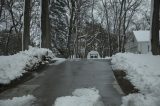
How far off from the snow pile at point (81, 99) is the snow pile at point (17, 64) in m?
2.92

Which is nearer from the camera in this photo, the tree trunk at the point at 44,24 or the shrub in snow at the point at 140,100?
the shrub in snow at the point at 140,100

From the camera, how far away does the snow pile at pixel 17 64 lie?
11398 millimetres

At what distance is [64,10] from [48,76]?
114 ft

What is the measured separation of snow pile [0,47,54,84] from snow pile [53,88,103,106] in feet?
9.59

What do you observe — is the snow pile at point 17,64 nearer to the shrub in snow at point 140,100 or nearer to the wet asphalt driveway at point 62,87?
the wet asphalt driveway at point 62,87

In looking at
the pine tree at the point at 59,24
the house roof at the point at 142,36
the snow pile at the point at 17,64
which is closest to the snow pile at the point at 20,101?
the snow pile at the point at 17,64

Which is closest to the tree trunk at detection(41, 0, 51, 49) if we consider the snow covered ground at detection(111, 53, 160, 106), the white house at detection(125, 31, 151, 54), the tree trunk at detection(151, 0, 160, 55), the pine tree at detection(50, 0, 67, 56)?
the tree trunk at detection(151, 0, 160, 55)

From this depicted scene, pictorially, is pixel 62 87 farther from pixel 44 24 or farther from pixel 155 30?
pixel 44 24

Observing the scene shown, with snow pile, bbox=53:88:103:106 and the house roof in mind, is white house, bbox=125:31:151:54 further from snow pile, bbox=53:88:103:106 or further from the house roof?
snow pile, bbox=53:88:103:106

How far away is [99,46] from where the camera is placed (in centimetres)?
6869

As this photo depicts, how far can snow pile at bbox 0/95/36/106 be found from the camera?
8585 millimetres

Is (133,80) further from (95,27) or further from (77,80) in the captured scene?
(95,27)

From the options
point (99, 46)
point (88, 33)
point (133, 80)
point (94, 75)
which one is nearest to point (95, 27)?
point (88, 33)

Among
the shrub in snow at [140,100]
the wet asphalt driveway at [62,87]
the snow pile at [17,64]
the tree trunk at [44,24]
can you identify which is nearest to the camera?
the shrub in snow at [140,100]
